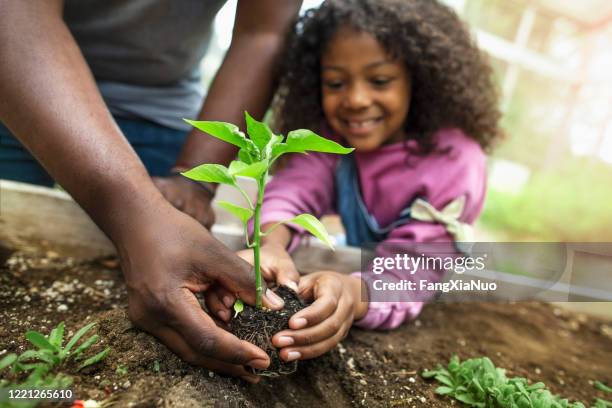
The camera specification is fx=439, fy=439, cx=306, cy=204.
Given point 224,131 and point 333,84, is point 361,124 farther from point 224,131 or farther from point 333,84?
point 224,131

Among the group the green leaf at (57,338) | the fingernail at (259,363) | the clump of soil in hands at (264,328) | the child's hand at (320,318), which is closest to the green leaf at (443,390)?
the child's hand at (320,318)

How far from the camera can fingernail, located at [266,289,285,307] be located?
3.65 feet

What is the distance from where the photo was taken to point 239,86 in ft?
5.86

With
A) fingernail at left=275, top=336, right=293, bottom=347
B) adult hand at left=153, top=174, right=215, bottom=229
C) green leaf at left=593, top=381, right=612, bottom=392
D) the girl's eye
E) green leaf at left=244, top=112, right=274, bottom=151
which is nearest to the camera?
green leaf at left=244, top=112, right=274, bottom=151

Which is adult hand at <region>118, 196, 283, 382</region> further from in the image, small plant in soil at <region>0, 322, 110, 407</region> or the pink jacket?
the pink jacket

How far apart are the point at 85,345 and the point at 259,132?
0.64 m

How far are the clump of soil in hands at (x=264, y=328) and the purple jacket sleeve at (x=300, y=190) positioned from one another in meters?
0.70

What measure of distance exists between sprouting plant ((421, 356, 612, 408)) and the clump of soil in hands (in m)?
0.51

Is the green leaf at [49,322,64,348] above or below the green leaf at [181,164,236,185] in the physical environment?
below

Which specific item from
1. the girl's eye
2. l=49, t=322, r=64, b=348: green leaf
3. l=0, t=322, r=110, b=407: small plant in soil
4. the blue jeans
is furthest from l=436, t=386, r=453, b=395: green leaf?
the blue jeans

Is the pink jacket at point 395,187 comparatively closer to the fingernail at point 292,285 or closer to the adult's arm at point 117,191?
the fingernail at point 292,285

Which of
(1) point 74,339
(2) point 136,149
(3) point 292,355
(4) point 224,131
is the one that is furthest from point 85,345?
(2) point 136,149

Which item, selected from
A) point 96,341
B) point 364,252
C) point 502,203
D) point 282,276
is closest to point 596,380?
point 364,252

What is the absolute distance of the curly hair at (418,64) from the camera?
6.21 feet
